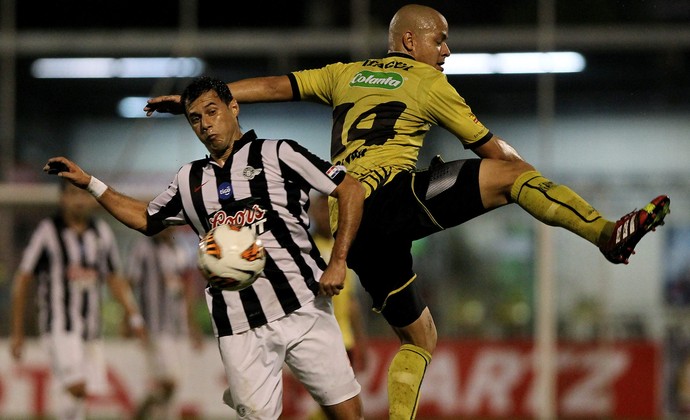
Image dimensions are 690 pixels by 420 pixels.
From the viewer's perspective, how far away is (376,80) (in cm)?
558

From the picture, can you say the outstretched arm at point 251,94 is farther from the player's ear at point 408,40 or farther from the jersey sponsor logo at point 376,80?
the player's ear at point 408,40

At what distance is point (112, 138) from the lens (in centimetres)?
1383

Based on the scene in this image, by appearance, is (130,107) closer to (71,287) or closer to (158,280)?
(158,280)

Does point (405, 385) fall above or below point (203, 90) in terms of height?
below

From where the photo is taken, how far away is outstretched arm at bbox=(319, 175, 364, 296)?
518 centimetres

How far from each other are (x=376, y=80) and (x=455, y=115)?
1.49 feet

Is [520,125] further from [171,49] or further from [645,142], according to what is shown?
[171,49]

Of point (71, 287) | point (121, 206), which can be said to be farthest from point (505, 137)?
point (121, 206)

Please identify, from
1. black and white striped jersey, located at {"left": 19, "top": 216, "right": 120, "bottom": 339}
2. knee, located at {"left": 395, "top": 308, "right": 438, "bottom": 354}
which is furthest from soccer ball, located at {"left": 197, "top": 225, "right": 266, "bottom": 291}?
black and white striped jersey, located at {"left": 19, "top": 216, "right": 120, "bottom": 339}

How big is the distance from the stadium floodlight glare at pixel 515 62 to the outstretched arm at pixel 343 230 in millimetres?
8509

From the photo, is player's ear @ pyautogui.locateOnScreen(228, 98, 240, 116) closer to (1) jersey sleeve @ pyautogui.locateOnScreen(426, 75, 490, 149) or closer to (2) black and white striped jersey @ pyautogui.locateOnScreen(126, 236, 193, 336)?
(1) jersey sleeve @ pyautogui.locateOnScreen(426, 75, 490, 149)

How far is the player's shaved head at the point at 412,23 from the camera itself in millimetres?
5715

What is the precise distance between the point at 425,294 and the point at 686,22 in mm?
4574

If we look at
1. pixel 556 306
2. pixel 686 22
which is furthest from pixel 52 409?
pixel 686 22
